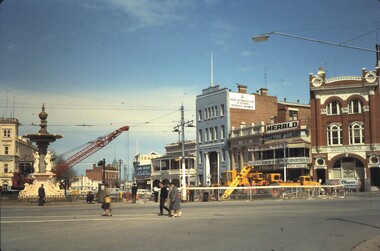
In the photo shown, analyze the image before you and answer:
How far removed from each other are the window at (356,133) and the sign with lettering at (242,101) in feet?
63.9

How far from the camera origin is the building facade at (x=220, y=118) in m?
81.2

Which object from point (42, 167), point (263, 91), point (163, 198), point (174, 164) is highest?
point (263, 91)

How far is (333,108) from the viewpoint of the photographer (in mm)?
70812

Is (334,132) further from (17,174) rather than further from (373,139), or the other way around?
(17,174)

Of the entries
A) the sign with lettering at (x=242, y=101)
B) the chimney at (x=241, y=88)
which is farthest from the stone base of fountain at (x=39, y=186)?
the chimney at (x=241, y=88)

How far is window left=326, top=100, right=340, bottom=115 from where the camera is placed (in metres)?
A: 70.4

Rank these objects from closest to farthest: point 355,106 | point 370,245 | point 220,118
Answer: point 370,245 → point 355,106 → point 220,118

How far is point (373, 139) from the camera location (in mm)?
66562

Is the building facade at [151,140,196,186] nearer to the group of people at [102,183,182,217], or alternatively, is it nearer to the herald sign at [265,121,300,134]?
the herald sign at [265,121,300,134]

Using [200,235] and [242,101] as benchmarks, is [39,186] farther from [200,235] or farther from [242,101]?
[242,101]

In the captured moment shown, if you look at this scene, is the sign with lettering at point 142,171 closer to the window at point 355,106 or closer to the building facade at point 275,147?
the building facade at point 275,147

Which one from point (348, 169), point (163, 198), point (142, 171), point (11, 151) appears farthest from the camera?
point (142, 171)

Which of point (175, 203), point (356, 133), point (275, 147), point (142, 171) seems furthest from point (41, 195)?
point (142, 171)

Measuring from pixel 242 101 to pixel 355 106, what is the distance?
1963 centimetres
